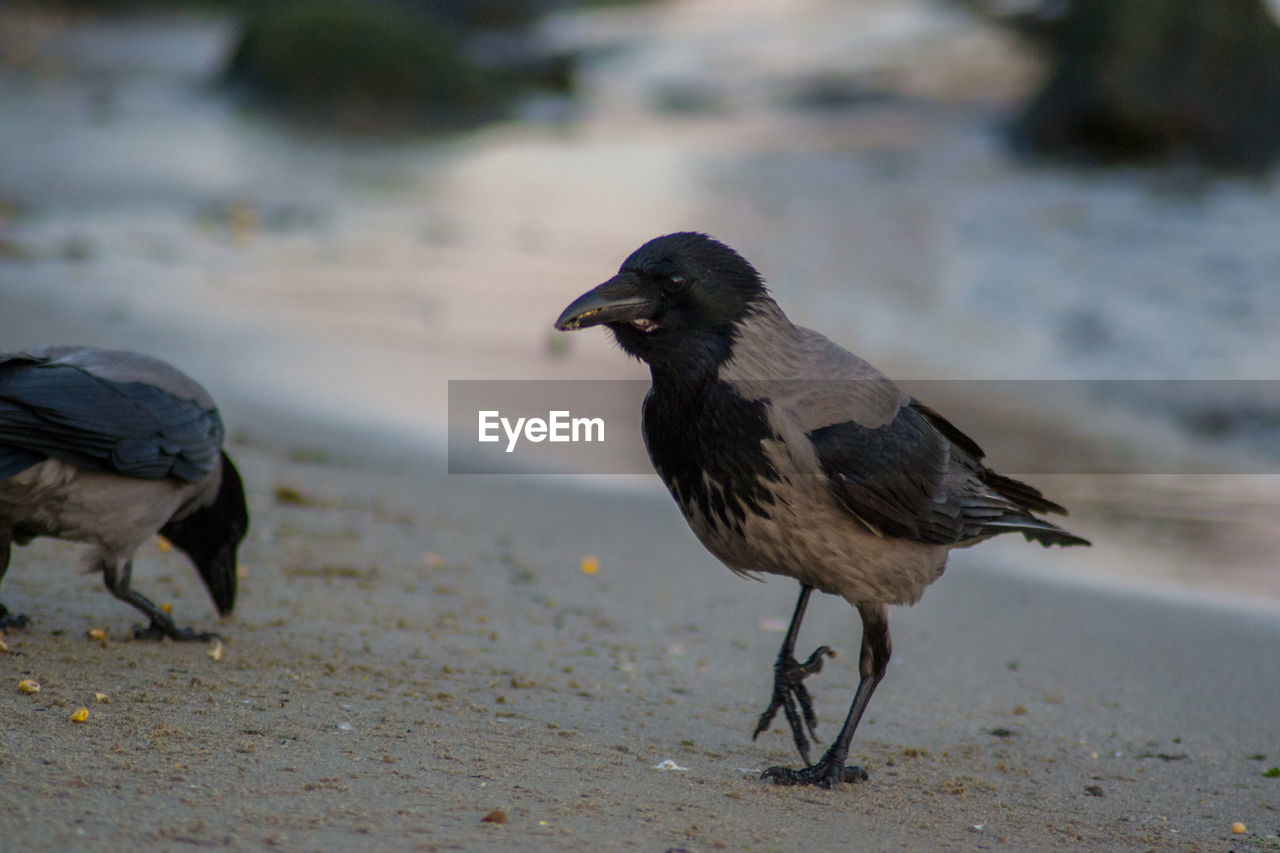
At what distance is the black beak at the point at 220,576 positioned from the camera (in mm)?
4516

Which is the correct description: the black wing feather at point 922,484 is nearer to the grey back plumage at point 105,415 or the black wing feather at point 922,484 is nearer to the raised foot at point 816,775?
the raised foot at point 816,775

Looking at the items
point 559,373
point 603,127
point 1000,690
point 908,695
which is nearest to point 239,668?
point 908,695

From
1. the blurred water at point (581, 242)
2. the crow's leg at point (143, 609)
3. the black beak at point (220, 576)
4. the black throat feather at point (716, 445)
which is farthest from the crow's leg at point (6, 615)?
the blurred water at point (581, 242)

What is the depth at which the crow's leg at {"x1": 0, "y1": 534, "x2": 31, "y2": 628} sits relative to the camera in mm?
4066

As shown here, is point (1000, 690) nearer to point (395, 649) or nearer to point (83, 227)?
point (395, 649)

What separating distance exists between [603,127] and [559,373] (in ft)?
41.1

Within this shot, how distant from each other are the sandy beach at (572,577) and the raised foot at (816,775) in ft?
0.19

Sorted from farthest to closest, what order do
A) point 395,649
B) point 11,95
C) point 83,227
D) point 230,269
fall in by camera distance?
point 11,95 < point 83,227 < point 230,269 < point 395,649

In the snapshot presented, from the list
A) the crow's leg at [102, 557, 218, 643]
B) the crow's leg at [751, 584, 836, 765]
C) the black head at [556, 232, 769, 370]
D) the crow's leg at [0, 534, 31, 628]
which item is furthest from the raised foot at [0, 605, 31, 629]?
the crow's leg at [751, 584, 836, 765]

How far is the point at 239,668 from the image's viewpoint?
12.9 feet

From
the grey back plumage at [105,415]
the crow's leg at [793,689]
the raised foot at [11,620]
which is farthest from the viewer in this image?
the raised foot at [11,620]

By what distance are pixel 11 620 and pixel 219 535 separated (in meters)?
0.73

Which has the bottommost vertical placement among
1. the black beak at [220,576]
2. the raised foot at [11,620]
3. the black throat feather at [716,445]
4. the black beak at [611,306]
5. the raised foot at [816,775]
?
the raised foot at [816,775]

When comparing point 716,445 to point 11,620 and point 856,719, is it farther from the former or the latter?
point 11,620
